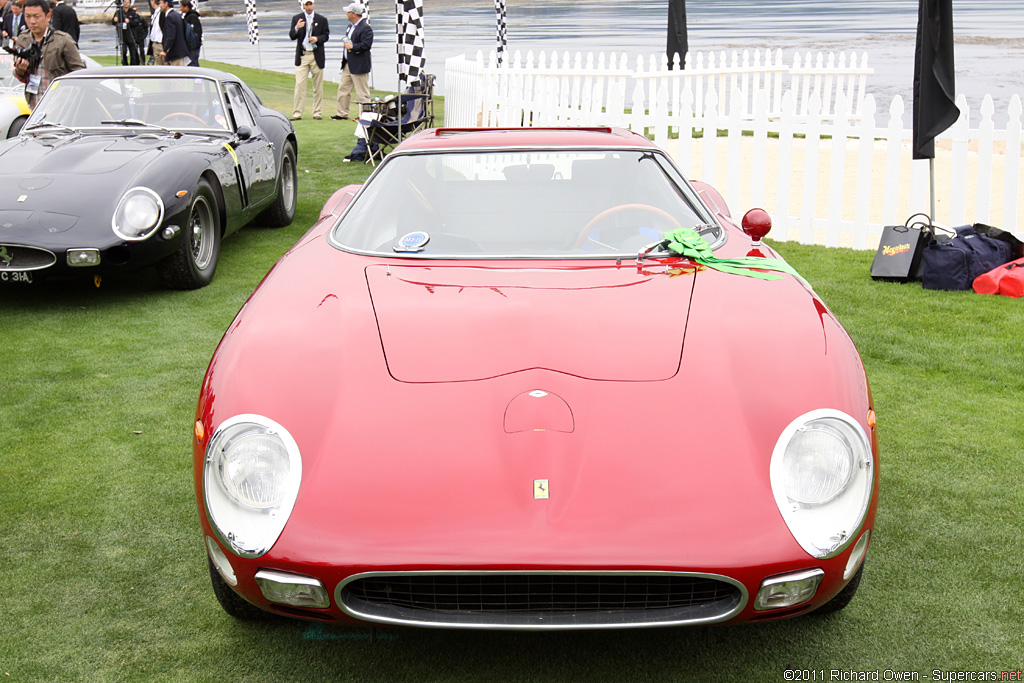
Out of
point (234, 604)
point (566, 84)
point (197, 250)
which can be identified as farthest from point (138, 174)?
point (566, 84)

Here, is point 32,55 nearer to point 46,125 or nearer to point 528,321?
point 46,125

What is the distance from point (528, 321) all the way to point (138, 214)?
3.66m

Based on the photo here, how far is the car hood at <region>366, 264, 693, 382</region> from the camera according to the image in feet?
7.90

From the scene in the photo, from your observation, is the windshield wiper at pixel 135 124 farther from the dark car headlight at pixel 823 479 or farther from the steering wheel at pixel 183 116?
the dark car headlight at pixel 823 479

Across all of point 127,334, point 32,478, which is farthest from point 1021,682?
point 127,334

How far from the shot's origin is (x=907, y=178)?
10.2 meters

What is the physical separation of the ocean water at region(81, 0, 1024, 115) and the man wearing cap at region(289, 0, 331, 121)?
948 centimetres

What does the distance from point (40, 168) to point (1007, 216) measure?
654 cm

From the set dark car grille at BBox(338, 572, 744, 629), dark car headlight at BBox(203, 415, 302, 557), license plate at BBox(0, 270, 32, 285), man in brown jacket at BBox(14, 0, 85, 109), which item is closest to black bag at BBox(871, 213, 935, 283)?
dark car grille at BBox(338, 572, 744, 629)

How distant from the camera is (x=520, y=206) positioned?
3486 millimetres

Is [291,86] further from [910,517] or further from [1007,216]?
[910,517]

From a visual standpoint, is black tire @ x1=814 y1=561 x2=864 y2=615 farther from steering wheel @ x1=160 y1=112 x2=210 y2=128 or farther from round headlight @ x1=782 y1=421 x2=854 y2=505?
steering wheel @ x1=160 y1=112 x2=210 y2=128

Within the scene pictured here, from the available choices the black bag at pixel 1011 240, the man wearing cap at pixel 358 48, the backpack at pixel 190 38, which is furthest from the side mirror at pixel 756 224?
the backpack at pixel 190 38

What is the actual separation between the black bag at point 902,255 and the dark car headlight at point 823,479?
14.3 feet
